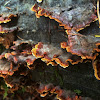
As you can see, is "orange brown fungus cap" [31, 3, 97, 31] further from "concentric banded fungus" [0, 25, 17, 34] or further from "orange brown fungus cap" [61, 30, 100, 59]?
"concentric banded fungus" [0, 25, 17, 34]

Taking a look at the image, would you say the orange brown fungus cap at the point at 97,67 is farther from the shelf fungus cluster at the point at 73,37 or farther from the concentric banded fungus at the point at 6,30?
the concentric banded fungus at the point at 6,30

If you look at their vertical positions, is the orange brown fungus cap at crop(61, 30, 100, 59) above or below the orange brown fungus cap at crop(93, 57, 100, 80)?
above

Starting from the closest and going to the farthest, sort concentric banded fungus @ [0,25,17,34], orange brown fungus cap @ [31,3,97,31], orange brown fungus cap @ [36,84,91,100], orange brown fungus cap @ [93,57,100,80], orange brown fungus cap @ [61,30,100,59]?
orange brown fungus cap @ [61,30,100,59]
orange brown fungus cap @ [93,57,100,80]
orange brown fungus cap @ [31,3,97,31]
orange brown fungus cap @ [36,84,91,100]
concentric banded fungus @ [0,25,17,34]

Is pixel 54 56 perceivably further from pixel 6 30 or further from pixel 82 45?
pixel 6 30

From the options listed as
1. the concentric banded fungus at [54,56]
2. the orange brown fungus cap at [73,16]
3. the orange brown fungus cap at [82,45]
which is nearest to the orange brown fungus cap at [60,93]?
the concentric banded fungus at [54,56]

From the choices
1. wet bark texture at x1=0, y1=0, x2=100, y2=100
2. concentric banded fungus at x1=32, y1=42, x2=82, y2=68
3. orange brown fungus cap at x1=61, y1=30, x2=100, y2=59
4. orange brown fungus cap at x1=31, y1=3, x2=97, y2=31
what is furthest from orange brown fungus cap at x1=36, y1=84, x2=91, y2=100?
orange brown fungus cap at x1=31, y1=3, x2=97, y2=31

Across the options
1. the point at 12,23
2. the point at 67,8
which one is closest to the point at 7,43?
the point at 12,23
